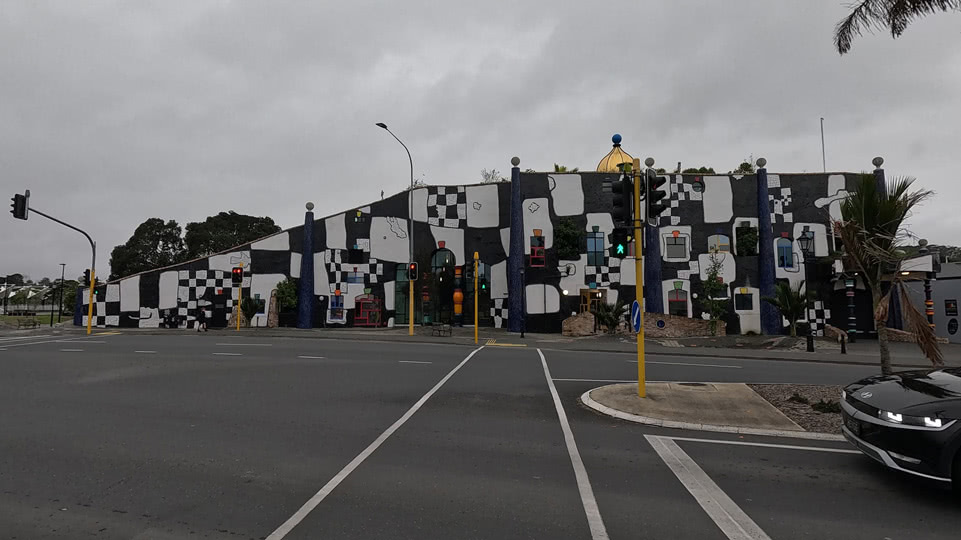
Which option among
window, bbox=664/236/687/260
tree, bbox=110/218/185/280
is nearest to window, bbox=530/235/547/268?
window, bbox=664/236/687/260

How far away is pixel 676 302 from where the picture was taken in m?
27.2

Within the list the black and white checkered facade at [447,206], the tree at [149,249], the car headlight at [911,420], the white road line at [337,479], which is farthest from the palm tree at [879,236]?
the tree at [149,249]

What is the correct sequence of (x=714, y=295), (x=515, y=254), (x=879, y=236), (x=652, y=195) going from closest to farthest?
(x=879, y=236), (x=652, y=195), (x=714, y=295), (x=515, y=254)

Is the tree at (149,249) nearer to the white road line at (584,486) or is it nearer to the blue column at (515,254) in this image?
the blue column at (515,254)

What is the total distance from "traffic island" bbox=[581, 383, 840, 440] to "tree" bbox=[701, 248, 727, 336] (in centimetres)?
1625

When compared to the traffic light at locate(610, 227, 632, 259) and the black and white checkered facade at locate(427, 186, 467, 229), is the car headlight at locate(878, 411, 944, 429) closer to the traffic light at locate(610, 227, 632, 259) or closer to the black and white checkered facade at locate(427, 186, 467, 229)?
the traffic light at locate(610, 227, 632, 259)

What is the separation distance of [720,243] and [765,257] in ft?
7.66

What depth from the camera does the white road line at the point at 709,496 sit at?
3.91 meters

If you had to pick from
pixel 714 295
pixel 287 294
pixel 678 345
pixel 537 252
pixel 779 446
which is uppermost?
pixel 537 252

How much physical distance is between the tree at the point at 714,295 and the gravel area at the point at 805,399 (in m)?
15.8

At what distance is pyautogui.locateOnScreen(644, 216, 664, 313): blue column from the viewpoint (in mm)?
27000

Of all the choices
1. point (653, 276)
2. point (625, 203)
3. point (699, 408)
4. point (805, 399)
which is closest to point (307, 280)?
point (653, 276)

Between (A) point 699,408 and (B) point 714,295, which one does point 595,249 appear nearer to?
(B) point 714,295

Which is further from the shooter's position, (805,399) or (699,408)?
(805,399)
